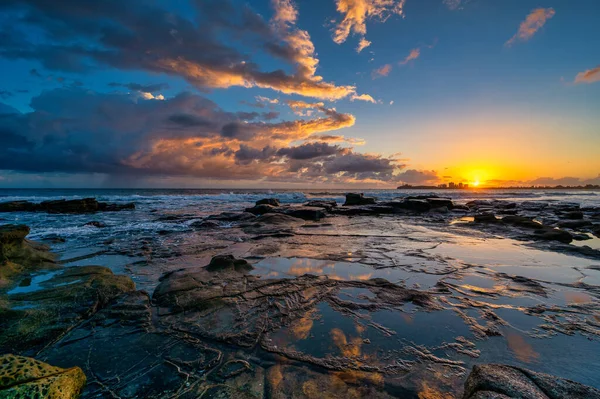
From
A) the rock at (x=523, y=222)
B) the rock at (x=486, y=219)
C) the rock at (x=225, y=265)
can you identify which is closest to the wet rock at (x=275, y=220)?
the rock at (x=225, y=265)

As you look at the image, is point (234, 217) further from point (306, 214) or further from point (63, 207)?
point (63, 207)

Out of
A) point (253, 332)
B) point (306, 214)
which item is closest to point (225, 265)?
point (253, 332)

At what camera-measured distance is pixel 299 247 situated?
1046cm

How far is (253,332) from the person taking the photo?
4.03 m

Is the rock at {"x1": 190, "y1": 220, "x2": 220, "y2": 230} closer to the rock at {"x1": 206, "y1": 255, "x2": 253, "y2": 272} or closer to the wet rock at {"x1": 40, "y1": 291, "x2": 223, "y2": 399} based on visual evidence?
the rock at {"x1": 206, "y1": 255, "x2": 253, "y2": 272}

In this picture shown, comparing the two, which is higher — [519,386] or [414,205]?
[519,386]

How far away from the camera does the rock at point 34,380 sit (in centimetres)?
220

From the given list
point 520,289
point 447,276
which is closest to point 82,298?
point 447,276

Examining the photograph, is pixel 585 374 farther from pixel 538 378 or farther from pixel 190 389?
pixel 190 389

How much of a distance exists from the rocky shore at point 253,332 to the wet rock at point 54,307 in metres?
0.02

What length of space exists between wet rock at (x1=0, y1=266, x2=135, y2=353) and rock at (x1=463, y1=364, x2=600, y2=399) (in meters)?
5.46

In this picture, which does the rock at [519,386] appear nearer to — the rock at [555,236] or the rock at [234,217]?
the rock at [555,236]

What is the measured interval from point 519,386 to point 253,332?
3238 millimetres

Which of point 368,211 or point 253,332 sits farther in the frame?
point 368,211
